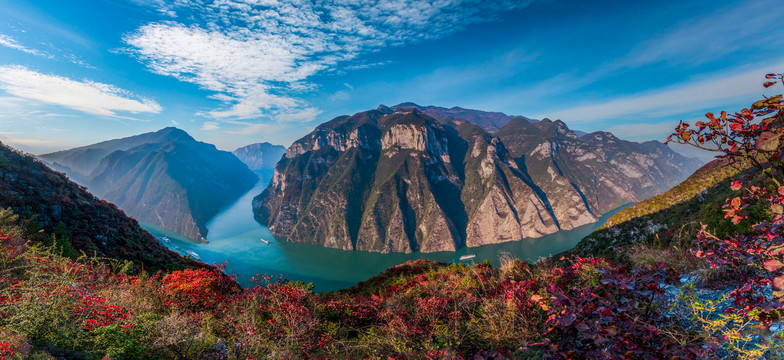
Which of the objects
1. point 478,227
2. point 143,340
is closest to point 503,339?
point 143,340

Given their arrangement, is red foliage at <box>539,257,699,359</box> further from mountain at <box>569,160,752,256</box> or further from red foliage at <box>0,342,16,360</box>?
mountain at <box>569,160,752,256</box>

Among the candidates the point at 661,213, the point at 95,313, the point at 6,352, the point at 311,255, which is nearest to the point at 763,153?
the point at 6,352

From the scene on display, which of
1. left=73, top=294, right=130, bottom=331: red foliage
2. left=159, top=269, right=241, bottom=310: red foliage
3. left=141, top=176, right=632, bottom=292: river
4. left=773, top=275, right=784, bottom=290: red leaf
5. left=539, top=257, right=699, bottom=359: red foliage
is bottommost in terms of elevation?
left=141, top=176, right=632, bottom=292: river

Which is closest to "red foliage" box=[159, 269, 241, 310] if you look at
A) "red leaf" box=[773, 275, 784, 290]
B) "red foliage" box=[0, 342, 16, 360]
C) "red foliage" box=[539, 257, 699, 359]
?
"red foliage" box=[0, 342, 16, 360]

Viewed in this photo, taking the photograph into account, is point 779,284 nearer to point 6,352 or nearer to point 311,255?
point 6,352

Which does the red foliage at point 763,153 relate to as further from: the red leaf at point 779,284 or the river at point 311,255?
the river at point 311,255

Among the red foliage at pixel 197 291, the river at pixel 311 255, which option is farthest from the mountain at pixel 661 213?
the river at pixel 311 255
